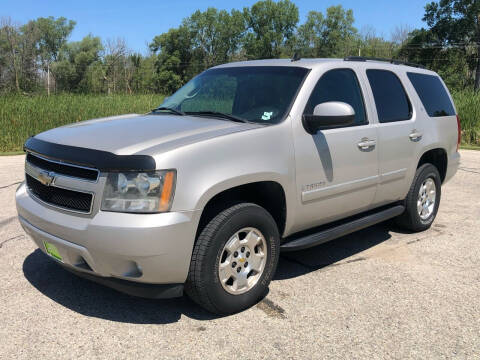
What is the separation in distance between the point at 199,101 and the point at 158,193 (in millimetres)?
1682

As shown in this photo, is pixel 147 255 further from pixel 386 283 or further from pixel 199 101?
pixel 386 283

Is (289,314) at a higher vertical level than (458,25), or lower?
lower

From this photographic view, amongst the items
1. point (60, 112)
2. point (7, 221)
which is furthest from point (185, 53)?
point (7, 221)

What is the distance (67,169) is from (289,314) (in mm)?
1891

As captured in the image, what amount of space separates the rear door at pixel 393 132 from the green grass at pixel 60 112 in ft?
38.6

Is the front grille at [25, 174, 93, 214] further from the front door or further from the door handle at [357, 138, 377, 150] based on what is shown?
the door handle at [357, 138, 377, 150]

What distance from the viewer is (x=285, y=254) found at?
15.9 ft

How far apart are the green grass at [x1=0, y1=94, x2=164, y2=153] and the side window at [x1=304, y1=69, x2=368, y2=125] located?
12.7m

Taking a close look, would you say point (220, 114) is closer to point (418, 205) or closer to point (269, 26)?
point (418, 205)

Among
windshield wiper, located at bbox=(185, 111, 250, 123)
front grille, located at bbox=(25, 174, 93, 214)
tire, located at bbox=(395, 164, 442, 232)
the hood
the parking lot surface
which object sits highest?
windshield wiper, located at bbox=(185, 111, 250, 123)

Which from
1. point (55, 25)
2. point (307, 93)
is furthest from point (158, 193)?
point (55, 25)

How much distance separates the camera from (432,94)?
5.62m

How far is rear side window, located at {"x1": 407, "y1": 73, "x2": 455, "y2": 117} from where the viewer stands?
212 inches

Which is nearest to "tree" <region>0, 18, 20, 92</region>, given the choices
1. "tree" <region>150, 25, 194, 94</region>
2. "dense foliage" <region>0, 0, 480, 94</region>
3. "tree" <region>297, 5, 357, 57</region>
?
"dense foliage" <region>0, 0, 480, 94</region>
